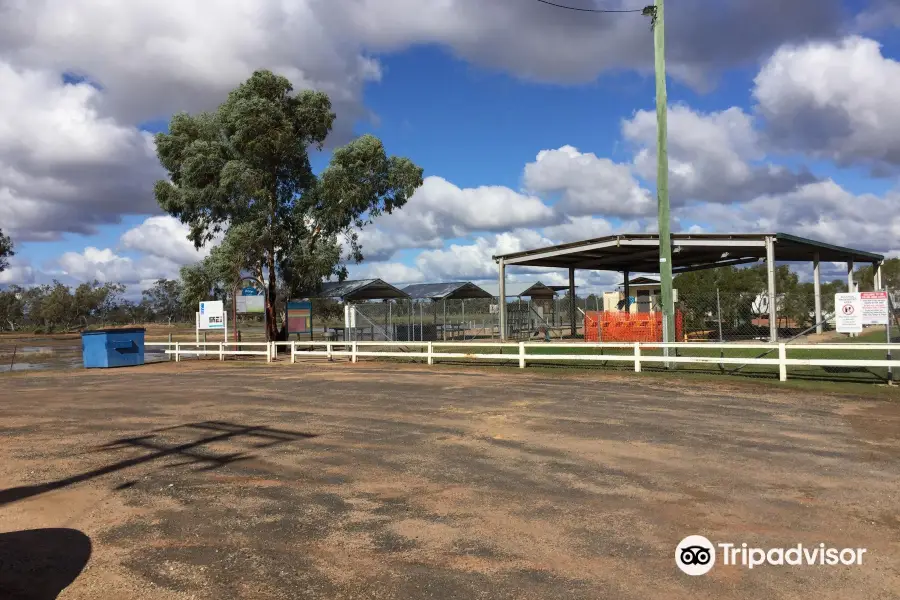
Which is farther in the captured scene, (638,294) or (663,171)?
(638,294)

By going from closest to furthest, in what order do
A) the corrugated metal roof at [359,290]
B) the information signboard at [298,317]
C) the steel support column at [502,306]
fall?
the steel support column at [502,306]
the information signboard at [298,317]
the corrugated metal roof at [359,290]

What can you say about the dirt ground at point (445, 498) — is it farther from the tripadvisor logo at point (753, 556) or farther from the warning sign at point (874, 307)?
the warning sign at point (874, 307)

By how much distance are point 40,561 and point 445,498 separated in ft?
11.1

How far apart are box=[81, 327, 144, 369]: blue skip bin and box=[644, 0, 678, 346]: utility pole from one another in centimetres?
2008

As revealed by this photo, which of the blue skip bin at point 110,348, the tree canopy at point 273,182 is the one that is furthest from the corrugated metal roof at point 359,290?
the blue skip bin at point 110,348

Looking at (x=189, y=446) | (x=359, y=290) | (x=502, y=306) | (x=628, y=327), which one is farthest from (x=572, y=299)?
(x=189, y=446)

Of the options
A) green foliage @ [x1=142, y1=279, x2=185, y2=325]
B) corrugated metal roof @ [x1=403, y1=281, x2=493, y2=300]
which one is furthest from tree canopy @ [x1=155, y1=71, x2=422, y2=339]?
green foliage @ [x1=142, y1=279, x2=185, y2=325]

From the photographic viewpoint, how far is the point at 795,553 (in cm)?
488

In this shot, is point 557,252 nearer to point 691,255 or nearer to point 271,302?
point 691,255

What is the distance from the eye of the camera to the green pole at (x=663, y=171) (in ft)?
60.8

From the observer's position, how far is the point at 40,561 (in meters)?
5.00

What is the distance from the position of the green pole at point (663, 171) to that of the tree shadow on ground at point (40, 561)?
1587 centimetres

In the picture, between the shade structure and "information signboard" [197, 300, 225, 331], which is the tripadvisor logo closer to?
the shade structure

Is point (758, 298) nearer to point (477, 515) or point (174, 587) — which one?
point (477, 515)
